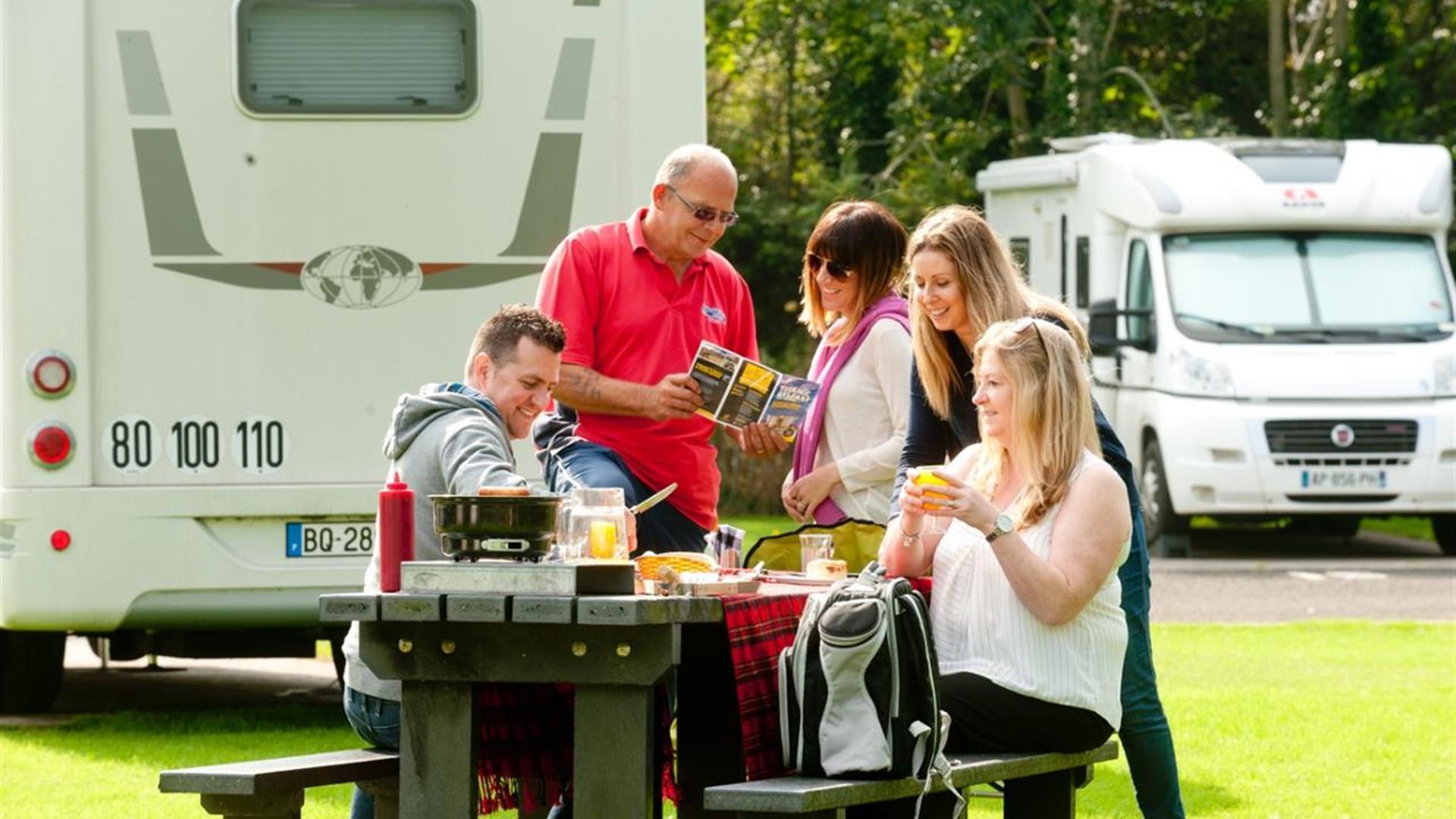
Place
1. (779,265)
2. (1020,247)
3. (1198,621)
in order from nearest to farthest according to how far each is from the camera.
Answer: (1198,621) < (1020,247) < (779,265)

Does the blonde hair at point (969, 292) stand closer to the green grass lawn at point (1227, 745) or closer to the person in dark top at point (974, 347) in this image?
the person in dark top at point (974, 347)

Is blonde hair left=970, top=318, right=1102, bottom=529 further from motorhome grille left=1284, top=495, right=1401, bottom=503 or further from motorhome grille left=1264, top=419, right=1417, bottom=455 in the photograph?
motorhome grille left=1284, top=495, right=1401, bottom=503

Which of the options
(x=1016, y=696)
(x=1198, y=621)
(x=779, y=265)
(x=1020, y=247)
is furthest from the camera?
(x=779, y=265)

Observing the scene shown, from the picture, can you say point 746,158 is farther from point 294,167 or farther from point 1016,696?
point 1016,696

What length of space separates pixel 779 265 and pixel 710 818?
67.3 feet

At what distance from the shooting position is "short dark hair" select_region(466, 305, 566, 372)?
224 inches

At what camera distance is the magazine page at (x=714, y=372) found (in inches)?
271

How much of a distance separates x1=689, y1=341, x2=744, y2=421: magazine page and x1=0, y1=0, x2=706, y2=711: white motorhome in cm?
210

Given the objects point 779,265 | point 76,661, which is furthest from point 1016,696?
point 779,265

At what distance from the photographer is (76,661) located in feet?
41.5

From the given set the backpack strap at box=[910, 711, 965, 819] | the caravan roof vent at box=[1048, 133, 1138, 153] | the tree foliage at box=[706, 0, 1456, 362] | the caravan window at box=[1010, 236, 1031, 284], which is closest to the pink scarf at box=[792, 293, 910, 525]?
the backpack strap at box=[910, 711, 965, 819]

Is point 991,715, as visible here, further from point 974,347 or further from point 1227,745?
point 1227,745

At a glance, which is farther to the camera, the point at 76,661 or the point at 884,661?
the point at 76,661

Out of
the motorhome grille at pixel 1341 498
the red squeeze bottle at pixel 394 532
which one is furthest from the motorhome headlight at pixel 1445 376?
the red squeeze bottle at pixel 394 532
